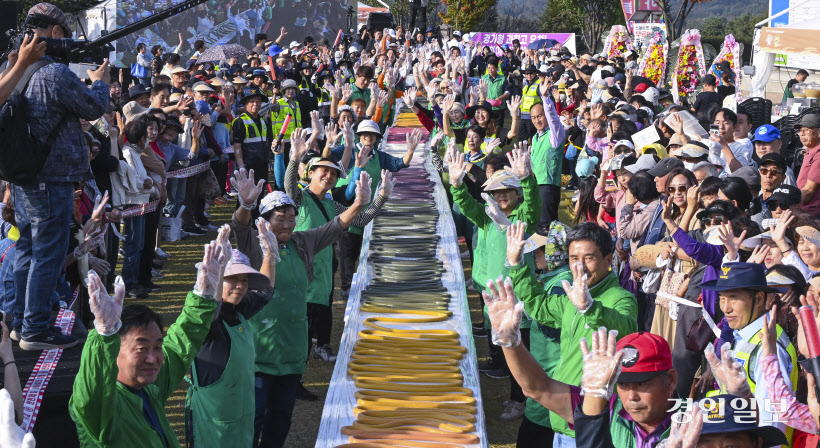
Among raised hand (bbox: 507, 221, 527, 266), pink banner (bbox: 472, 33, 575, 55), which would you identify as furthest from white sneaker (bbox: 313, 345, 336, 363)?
pink banner (bbox: 472, 33, 575, 55)

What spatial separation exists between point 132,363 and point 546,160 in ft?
22.7

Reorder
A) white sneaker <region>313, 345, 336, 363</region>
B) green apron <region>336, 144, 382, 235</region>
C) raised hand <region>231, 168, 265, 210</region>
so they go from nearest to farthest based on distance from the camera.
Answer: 1. raised hand <region>231, 168, 265, 210</region>
2. white sneaker <region>313, 345, 336, 363</region>
3. green apron <region>336, 144, 382, 235</region>

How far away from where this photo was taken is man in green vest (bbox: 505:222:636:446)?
14.4ft

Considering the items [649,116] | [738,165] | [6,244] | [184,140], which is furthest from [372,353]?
[649,116]

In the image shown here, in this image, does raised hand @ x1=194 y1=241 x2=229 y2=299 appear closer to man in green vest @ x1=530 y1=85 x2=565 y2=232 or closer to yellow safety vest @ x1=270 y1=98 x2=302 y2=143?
man in green vest @ x1=530 y1=85 x2=565 y2=232

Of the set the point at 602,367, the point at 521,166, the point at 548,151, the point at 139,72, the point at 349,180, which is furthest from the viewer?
the point at 139,72

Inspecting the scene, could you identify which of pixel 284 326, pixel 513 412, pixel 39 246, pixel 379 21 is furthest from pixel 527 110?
pixel 379 21

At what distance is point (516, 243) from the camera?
4883 mm

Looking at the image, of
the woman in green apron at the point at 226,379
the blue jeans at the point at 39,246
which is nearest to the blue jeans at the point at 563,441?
the woman in green apron at the point at 226,379

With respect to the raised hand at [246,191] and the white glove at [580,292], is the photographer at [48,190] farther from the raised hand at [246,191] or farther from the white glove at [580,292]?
the white glove at [580,292]

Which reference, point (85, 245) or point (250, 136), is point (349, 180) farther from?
point (250, 136)

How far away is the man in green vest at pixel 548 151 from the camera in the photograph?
9664 mm

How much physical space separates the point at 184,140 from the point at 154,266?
1.67 m

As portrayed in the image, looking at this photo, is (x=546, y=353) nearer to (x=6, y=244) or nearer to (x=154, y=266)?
(x=6, y=244)
